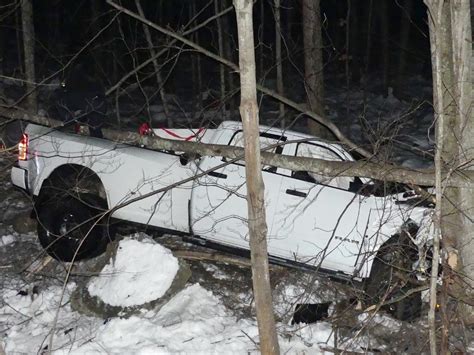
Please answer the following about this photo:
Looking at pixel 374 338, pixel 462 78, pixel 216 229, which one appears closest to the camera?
pixel 462 78

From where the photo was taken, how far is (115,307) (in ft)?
27.0

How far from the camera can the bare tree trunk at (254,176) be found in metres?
5.92

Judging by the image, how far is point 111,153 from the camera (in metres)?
8.66

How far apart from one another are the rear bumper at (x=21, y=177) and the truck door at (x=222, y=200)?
2.28m

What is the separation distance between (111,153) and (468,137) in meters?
4.30

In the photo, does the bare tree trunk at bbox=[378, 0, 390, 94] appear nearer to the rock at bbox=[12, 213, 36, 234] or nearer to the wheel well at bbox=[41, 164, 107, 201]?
the rock at bbox=[12, 213, 36, 234]

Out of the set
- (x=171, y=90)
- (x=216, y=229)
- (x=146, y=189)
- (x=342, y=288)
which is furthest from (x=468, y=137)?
(x=171, y=90)

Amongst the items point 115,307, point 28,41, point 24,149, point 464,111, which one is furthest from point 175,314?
point 28,41

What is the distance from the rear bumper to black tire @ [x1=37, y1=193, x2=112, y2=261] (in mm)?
420

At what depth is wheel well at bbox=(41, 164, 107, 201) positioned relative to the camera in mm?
8734

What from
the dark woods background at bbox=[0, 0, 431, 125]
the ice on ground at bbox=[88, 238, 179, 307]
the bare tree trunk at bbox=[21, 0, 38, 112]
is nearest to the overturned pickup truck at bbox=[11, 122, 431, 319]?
the ice on ground at bbox=[88, 238, 179, 307]

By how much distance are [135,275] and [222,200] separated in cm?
144

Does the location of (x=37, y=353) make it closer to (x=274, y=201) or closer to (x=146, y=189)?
(x=146, y=189)

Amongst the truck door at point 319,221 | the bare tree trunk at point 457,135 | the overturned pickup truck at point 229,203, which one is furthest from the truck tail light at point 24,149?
the bare tree trunk at point 457,135
